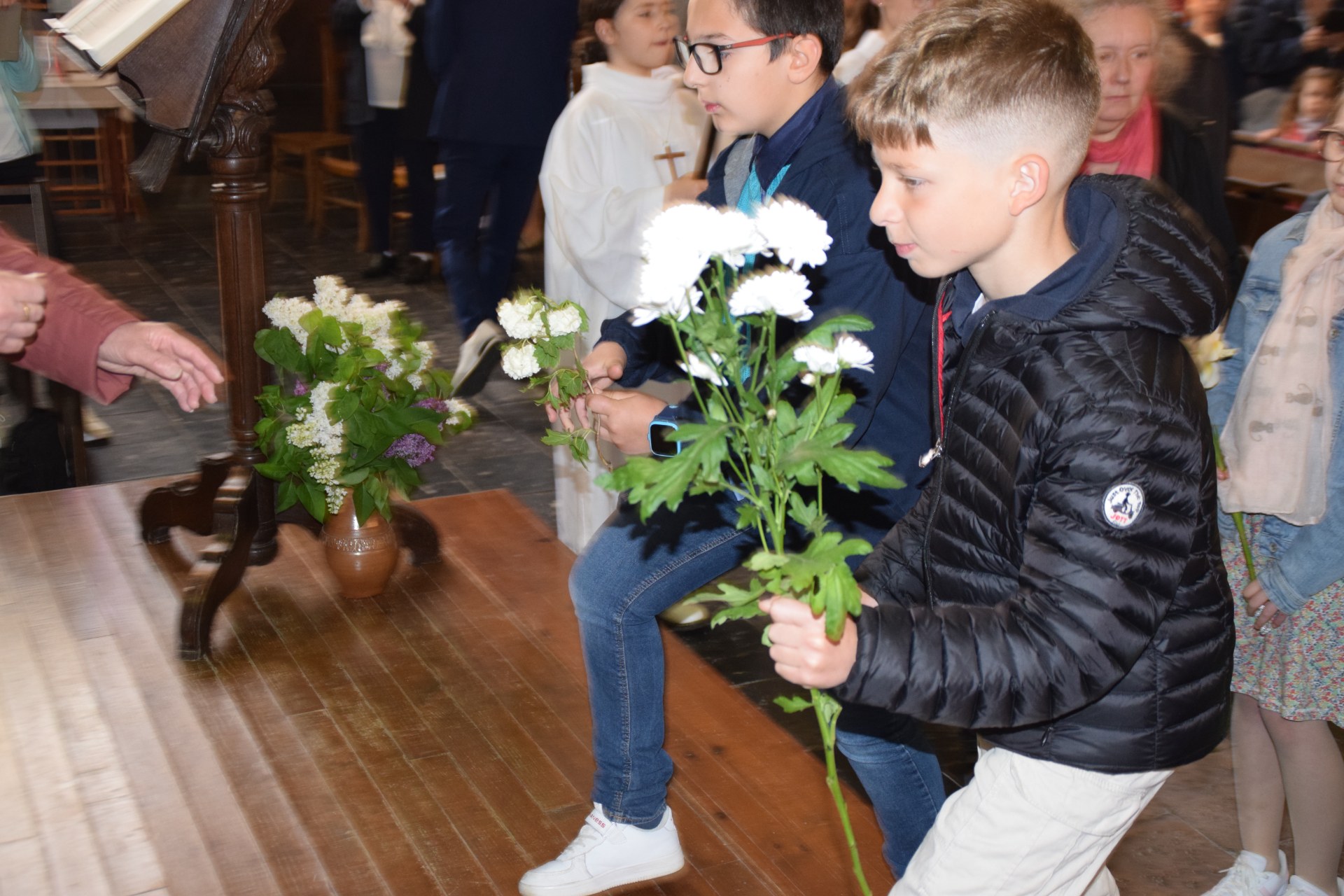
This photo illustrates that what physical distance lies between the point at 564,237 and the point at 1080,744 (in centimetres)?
222

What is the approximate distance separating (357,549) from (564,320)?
1.37m

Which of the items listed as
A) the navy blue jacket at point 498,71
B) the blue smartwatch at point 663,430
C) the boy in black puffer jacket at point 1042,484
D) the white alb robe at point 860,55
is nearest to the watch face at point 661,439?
the blue smartwatch at point 663,430

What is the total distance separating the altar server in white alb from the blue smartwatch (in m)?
1.28

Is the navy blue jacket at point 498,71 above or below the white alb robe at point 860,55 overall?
below

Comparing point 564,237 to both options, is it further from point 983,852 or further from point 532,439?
point 983,852

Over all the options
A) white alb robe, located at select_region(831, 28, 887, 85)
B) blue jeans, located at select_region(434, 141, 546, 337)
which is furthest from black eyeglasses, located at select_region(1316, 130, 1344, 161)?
blue jeans, located at select_region(434, 141, 546, 337)

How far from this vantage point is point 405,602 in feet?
11.1

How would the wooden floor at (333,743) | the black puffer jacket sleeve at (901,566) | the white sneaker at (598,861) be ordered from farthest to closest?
the wooden floor at (333,743)
the white sneaker at (598,861)
the black puffer jacket sleeve at (901,566)

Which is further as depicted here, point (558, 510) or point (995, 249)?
point (558, 510)

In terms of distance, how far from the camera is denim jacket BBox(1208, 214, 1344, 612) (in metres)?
2.20

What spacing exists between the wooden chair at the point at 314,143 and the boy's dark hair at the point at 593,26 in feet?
15.5

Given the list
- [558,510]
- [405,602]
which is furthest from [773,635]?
[558,510]

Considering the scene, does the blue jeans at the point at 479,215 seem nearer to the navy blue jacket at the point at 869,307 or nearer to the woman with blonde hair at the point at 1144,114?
the woman with blonde hair at the point at 1144,114

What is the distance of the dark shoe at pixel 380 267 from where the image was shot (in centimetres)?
716
